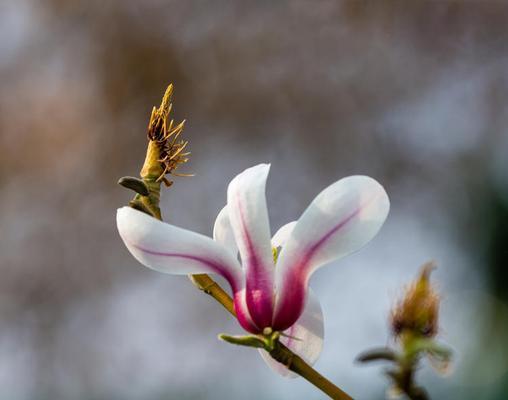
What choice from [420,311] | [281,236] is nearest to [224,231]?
[281,236]

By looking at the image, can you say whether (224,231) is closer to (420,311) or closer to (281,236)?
(281,236)

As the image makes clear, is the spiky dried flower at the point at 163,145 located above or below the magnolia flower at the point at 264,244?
above

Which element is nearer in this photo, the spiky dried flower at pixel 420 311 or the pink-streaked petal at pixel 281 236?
the spiky dried flower at pixel 420 311

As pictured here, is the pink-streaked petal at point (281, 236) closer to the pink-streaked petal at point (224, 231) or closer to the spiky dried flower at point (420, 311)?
the pink-streaked petal at point (224, 231)

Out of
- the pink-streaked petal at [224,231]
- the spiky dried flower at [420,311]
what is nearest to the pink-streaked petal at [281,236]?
the pink-streaked petal at [224,231]

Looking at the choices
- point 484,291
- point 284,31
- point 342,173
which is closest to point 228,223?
point 484,291
